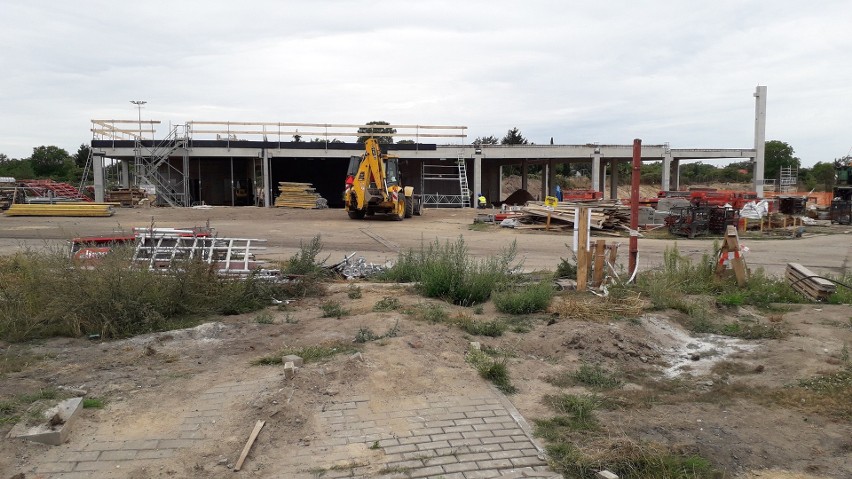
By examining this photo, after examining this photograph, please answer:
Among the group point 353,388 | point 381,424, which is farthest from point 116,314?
point 381,424

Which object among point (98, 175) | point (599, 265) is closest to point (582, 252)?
point (599, 265)

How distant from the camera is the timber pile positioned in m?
22.9

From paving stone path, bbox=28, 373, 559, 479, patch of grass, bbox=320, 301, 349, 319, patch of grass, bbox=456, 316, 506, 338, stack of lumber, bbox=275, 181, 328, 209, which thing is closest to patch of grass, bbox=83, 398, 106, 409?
paving stone path, bbox=28, 373, 559, 479

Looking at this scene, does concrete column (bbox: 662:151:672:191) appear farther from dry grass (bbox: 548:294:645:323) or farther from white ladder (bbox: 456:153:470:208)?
dry grass (bbox: 548:294:645:323)

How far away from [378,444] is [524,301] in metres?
4.21

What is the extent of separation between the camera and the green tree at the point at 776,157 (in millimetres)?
73375

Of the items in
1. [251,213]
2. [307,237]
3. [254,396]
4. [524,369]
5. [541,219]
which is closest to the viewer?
[254,396]

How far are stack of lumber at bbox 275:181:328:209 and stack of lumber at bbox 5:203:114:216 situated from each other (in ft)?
33.5

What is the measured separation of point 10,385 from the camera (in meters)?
5.61

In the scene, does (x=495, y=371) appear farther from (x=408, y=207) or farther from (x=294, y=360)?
(x=408, y=207)

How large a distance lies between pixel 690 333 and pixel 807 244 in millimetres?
15433

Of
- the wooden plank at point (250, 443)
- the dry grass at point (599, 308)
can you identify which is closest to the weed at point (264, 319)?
the wooden plank at point (250, 443)

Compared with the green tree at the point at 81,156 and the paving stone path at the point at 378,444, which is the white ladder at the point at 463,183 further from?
the green tree at the point at 81,156

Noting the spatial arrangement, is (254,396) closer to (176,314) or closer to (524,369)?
(524,369)
